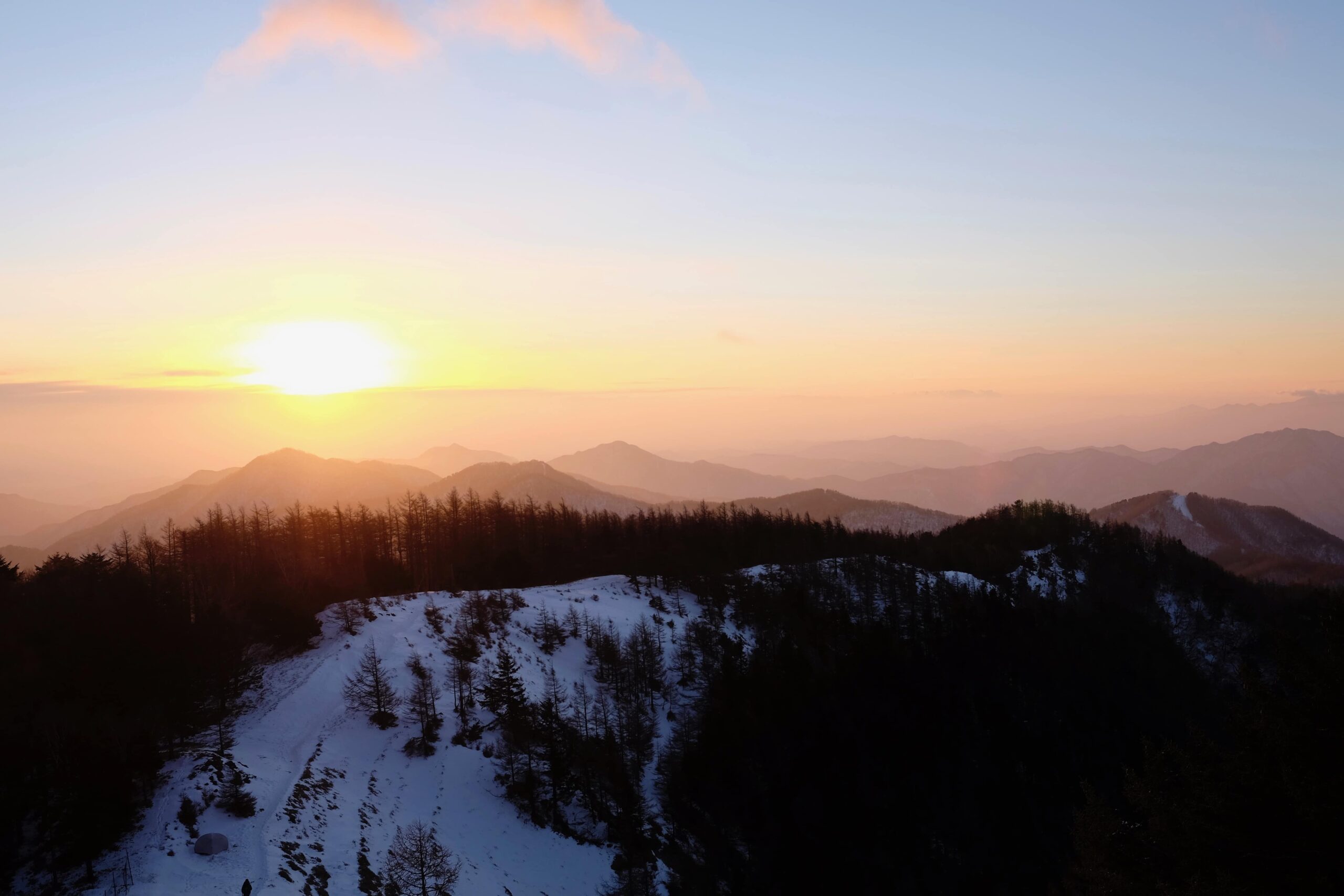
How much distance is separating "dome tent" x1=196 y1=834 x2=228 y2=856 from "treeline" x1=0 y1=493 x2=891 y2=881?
3.38 metres

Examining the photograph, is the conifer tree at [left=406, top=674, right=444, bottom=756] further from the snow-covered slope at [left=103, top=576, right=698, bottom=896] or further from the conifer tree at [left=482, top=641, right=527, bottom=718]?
the conifer tree at [left=482, top=641, right=527, bottom=718]

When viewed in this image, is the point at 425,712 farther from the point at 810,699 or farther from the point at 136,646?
the point at 810,699

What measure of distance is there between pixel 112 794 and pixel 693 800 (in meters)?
44.9

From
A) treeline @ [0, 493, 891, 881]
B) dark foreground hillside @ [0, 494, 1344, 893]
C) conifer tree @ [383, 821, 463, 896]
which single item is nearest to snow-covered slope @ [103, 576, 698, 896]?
conifer tree @ [383, 821, 463, 896]

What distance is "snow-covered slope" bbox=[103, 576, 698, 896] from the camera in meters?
33.6

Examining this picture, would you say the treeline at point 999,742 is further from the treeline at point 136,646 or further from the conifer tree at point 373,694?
the treeline at point 136,646

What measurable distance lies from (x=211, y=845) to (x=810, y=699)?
6567cm

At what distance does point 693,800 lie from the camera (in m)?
63.6

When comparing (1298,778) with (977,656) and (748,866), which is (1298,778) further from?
(977,656)

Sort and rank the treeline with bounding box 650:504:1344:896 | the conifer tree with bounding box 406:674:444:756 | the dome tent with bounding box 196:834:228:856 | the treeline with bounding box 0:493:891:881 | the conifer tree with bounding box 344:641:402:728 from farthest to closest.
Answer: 1. the conifer tree with bounding box 344:641:402:728
2. the conifer tree with bounding box 406:674:444:756
3. the dome tent with bounding box 196:834:228:856
4. the treeline with bounding box 0:493:891:881
5. the treeline with bounding box 650:504:1344:896

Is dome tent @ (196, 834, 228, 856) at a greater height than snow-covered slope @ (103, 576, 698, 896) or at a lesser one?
greater

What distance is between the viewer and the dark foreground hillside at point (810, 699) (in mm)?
23562

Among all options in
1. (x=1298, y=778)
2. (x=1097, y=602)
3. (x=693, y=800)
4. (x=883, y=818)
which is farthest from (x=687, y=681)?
(x=1097, y=602)

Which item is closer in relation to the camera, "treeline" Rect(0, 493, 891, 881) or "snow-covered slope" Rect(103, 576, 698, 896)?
"treeline" Rect(0, 493, 891, 881)
